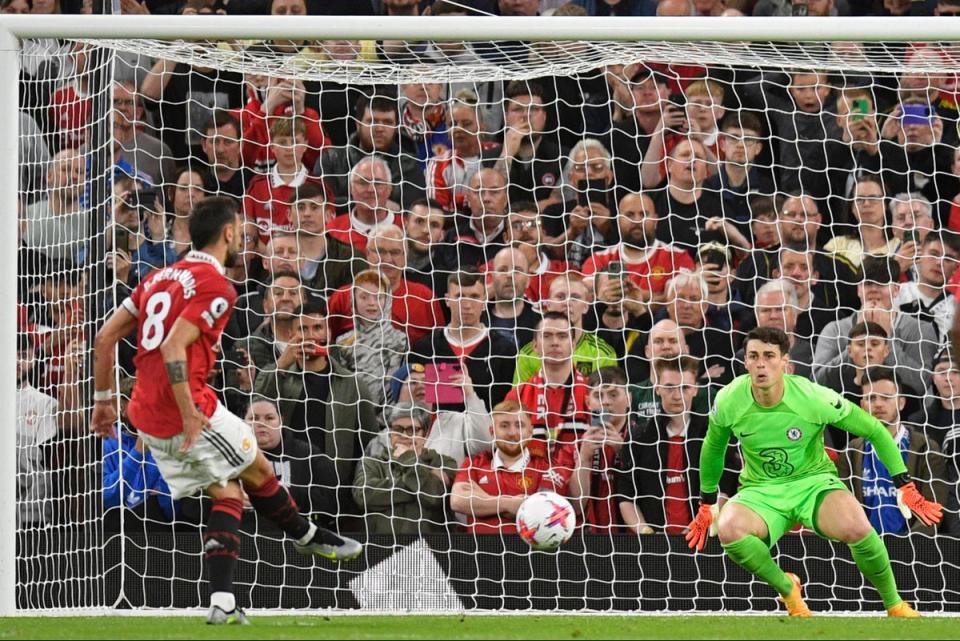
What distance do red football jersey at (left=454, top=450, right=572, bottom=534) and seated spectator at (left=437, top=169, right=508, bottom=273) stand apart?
4.48ft

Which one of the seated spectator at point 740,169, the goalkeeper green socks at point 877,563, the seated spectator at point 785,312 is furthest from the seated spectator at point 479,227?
the goalkeeper green socks at point 877,563

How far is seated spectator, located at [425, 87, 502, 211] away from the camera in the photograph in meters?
9.20

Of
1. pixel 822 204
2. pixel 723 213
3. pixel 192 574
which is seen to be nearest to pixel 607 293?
pixel 723 213

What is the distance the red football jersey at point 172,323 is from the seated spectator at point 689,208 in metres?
3.95

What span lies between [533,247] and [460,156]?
828 millimetres

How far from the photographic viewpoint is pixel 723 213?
9047mm

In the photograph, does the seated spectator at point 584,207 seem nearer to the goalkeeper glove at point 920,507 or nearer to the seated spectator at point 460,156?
the seated spectator at point 460,156

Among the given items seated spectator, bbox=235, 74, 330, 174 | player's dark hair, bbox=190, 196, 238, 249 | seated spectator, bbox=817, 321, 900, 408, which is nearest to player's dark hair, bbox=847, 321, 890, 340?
seated spectator, bbox=817, 321, 900, 408

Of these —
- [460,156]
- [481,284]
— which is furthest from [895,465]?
[460,156]

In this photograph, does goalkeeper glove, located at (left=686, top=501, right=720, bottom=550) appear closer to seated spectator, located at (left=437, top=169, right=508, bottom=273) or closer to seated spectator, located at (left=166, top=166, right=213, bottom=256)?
seated spectator, located at (left=437, top=169, right=508, bottom=273)

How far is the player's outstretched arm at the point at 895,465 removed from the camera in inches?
266

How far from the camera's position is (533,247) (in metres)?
9.02

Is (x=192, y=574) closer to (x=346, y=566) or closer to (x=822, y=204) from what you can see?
(x=346, y=566)

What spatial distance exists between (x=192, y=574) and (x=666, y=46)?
12.9 feet
